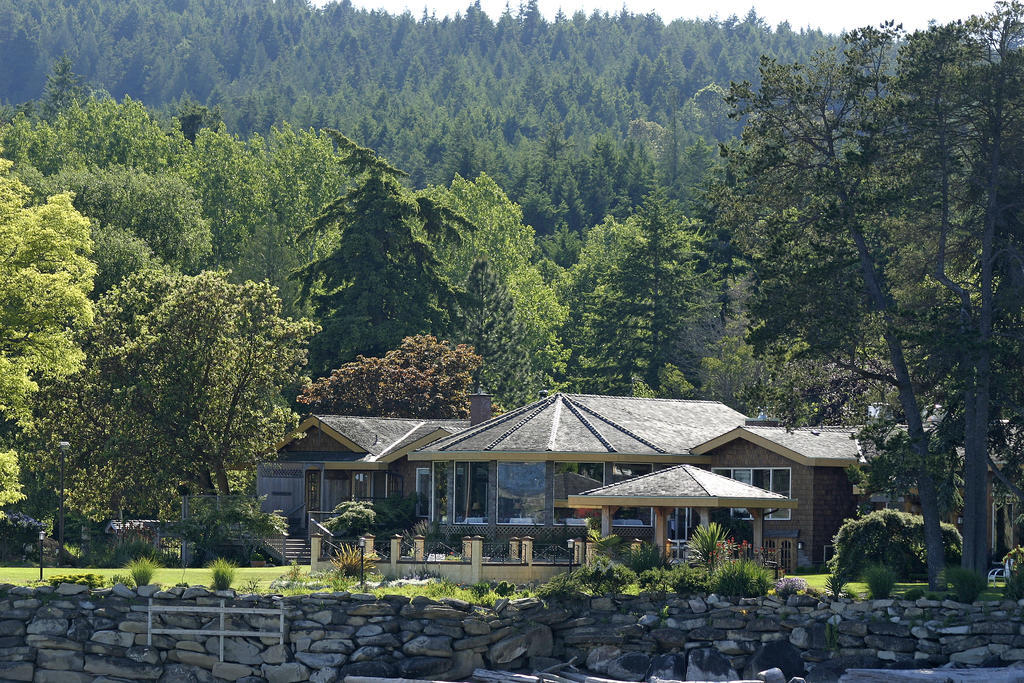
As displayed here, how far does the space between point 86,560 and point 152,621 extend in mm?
10595

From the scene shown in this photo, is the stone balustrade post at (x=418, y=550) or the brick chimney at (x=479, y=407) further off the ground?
the brick chimney at (x=479, y=407)

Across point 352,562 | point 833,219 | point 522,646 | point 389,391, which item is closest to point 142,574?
point 352,562

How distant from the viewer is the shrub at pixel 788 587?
2927cm

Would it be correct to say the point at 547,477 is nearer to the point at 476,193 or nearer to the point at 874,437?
the point at 874,437

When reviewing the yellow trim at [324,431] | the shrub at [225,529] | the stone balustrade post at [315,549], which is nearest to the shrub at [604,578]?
the stone balustrade post at [315,549]

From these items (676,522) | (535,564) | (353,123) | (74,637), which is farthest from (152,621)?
(353,123)

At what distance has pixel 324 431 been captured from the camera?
1801 inches

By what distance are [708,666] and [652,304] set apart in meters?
41.4

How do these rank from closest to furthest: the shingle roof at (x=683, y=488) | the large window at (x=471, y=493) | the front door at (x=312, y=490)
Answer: the shingle roof at (x=683, y=488)
the large window at (x=471, y=493)
the front door at (x=312, y=490)

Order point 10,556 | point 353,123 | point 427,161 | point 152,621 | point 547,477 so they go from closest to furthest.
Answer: point 152,621
point 547,477
point 10,556
point 427,161
point 353,123

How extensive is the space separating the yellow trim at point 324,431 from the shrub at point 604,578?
15.8 metres

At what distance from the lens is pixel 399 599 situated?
29.4 metres

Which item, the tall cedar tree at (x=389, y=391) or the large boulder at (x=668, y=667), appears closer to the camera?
the large boulder at (x=668, y=667)

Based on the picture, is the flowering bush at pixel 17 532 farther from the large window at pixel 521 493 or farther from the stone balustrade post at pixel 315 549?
the large window at pixel 521 493
